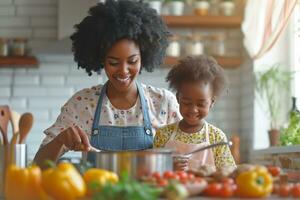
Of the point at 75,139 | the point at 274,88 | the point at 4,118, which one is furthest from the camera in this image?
the point at 274,88

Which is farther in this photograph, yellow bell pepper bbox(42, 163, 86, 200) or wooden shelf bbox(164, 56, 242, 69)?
wooden shelf bbox(164, 56, 242, 69)

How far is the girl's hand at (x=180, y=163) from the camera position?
2.06 meters

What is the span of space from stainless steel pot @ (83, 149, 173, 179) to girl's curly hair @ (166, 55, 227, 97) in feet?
2.48

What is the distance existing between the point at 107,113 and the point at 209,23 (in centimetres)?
228

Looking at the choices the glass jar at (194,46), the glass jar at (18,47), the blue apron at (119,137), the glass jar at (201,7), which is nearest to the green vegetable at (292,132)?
the glass jar at (194,46)

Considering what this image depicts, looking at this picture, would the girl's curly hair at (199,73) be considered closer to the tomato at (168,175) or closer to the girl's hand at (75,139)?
the girl's hand at (75,139)

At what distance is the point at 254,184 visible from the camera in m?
1.60

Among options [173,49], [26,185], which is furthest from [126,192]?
[173,49]

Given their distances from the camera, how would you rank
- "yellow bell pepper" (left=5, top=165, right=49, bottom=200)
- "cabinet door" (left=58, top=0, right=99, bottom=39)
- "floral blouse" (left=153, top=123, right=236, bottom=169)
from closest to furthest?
"yellow bell pepper" (left=5, top=165, right=49, bottom=200), "floral blouse" (left=153, top=123, right=236, bottom=169), "cabinet door" (left=58, top=0, right=99, bottom=39)

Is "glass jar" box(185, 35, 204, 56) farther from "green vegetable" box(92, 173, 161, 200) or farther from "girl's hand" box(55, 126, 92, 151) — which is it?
"green vegetable" box(92, 173, 161, 200)

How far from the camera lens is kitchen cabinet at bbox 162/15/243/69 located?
481cm

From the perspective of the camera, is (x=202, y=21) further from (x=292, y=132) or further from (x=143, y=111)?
(x=143, y=111)

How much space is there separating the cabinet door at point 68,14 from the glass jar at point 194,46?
78 centimetres

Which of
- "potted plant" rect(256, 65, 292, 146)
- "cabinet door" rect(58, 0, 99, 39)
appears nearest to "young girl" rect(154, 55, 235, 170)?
"potted plant" rect(256, 65, 292, 146)
